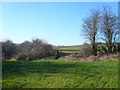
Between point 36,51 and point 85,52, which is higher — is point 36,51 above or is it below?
above

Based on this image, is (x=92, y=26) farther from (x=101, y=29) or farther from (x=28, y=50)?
(x=28, y=50)

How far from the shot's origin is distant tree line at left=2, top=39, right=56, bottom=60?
14.0m

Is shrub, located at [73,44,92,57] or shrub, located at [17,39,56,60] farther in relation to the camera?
shrub, located at [17,39,56,60]

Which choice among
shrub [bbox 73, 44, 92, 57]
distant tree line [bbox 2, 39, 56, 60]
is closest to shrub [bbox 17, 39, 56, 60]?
distant tree line [bbox 2, 39, 56, 60]

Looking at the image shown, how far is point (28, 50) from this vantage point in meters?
14.9

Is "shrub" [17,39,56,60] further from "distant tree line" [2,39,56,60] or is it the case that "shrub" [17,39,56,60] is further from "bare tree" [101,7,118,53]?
"bare tree" [101,7,118,53]

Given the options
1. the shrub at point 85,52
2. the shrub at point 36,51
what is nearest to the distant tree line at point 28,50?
the shrub at point 36,51

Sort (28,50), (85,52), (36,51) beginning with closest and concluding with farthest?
1. (85,52)
2. (36,51)
3. (28,50)

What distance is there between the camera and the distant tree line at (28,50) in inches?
552

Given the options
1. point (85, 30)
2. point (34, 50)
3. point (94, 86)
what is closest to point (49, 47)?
point (34, 50)

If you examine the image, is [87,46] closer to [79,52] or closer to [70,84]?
[79,52]

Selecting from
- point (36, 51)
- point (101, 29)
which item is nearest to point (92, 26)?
point (101, 29)

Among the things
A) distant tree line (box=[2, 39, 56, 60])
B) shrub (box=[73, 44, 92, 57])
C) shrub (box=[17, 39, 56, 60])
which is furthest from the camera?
distant tree line (box=[2, 39, 56, 60])

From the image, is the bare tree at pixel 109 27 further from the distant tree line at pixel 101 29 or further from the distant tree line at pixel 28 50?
the distant tree line at pixel 28 50
